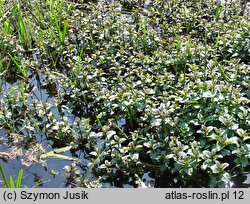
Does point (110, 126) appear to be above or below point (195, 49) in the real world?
below

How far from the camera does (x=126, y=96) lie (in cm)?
440

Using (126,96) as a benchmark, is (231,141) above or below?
below

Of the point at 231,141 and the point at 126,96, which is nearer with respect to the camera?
the point at 231,141

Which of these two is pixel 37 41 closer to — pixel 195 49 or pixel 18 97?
pixel 18 97

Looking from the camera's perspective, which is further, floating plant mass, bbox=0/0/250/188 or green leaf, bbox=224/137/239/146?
floating plant mass, bbox=0/0/250/188

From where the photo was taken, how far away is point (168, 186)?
385cm

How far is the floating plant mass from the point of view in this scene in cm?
388

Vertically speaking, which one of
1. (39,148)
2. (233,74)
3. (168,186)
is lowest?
(168,186)

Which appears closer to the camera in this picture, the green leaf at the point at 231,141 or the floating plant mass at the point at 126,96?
the green leaf at the point at 231,141

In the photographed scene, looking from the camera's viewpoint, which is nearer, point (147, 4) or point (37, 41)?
point (37, 41)

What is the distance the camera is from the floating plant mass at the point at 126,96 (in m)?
3.88

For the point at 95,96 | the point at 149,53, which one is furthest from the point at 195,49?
the point at 95,96

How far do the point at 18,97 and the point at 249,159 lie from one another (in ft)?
8.16
